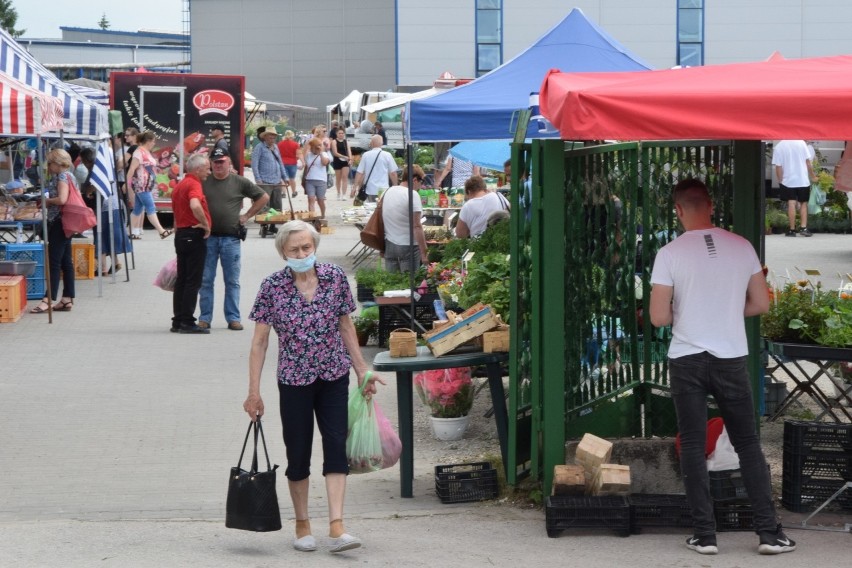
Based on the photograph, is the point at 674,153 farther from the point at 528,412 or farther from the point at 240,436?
the point at 240,436

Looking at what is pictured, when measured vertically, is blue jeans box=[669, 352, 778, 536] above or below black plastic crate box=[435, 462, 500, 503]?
above

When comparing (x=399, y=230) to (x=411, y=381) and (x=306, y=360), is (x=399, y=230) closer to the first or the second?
(x=411, y=381)

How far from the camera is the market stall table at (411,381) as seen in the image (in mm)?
7035

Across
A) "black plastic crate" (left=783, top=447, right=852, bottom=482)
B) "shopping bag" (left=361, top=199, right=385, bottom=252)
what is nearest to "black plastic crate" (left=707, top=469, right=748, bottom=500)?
"black plastic crate" (left=783, top=447, right=852, bottom=482)

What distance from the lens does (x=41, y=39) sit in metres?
91.1

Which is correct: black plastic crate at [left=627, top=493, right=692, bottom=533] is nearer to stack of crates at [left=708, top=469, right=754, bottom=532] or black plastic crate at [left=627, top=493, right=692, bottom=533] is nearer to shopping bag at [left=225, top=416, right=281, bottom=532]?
stack of crates at [left=708, top=469, right=754, bottom=532]

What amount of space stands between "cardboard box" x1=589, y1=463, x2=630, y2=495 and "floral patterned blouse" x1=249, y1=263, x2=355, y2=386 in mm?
1469

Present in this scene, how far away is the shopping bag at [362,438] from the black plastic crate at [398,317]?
17.3ft

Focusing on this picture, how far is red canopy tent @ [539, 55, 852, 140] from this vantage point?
5.34 metres

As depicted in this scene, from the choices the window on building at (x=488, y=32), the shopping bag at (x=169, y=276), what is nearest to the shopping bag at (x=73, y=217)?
the shopping bag at (x=169, y=276)

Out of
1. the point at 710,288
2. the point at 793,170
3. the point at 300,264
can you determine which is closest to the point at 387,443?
the point at 300,264

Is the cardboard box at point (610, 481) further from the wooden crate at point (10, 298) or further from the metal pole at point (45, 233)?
the wooden crate at point (10, 298)

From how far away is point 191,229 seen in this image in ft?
42.1

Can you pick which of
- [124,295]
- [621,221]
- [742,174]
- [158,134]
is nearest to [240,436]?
[621,221]
